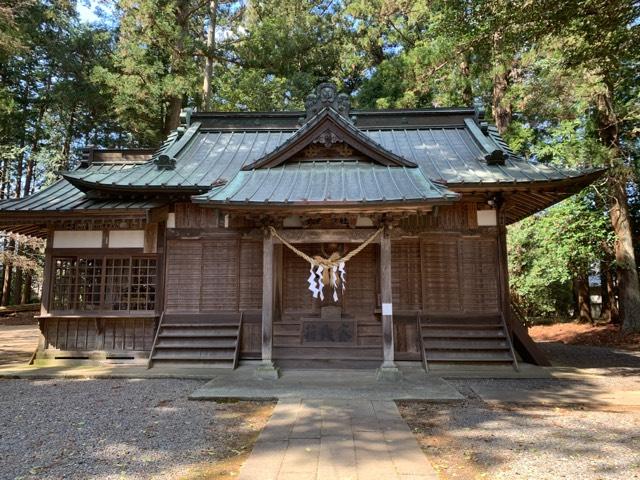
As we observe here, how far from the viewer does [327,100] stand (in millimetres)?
9711

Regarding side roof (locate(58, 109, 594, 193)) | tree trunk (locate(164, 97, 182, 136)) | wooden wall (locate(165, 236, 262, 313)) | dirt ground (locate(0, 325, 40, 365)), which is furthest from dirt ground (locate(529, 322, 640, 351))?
tree trunk (locate(164, 97, 182, 136))

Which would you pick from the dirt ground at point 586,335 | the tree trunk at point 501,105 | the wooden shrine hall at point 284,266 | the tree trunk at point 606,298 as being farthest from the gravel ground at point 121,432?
the tree trunk at point 606,298

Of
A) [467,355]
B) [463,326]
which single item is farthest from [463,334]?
[467,355]

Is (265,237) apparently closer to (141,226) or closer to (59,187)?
(141,226)

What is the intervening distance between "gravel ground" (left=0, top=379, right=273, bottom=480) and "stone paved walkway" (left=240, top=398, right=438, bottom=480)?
304 mm

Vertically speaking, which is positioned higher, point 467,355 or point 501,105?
point 501,105

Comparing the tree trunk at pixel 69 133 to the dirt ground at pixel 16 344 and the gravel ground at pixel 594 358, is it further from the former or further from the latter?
the gravel ground at pixel 594 358

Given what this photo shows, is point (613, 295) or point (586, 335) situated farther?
point (613, 295)

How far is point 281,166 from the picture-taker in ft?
30.1

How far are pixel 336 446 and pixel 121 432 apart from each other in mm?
2796

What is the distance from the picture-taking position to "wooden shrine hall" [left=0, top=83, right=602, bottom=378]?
8.70 meters

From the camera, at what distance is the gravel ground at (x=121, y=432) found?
4113 millimetres

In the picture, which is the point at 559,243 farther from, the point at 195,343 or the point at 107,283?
the point at 107,283

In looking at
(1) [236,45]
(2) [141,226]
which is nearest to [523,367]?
(2) [141,226]
